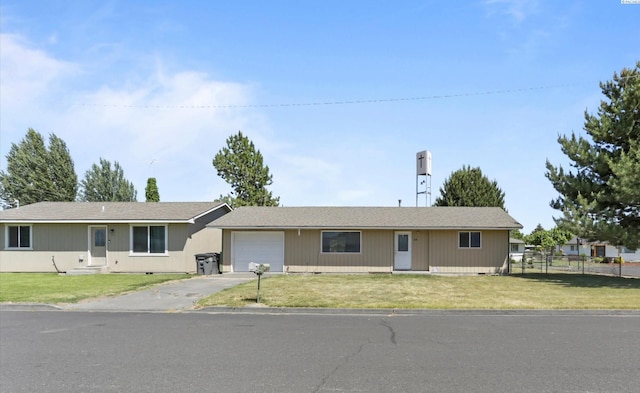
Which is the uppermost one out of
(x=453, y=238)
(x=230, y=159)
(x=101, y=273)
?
(x=230, y=159)

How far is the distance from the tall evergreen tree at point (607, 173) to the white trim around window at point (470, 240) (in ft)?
12.9

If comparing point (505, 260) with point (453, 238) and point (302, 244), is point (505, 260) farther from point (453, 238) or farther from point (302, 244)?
point (302, 244)

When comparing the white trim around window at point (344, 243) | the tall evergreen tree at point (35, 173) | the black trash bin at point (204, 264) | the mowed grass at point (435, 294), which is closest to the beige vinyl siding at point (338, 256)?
the white trim around window at point (344, 243)

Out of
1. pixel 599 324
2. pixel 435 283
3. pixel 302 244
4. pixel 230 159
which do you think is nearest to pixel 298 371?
pixel 599 324

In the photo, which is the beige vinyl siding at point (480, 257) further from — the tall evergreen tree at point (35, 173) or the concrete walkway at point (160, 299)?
the tall evergreen tree at point (35, 173)

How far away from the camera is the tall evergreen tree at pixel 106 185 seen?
175 feet

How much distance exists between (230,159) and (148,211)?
19.4m

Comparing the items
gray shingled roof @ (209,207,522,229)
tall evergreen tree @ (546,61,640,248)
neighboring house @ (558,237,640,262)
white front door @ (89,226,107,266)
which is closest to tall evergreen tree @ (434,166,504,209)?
neighboring house @ (558,237,640,262)

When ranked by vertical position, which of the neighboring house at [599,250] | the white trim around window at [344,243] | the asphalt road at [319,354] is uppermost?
the white trim around window at [344,243]

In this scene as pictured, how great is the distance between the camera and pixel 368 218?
25.5 metres

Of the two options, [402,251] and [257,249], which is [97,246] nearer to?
[257,249]

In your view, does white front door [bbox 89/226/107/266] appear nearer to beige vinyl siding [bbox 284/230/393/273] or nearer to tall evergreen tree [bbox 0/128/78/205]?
beige vinyl siding [bbox 284/230/393/273]

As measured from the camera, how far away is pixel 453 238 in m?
24.7

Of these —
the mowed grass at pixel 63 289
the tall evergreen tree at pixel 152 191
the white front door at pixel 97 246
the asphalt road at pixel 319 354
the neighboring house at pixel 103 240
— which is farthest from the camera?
the tall evergreen tree at pixel 152 191
